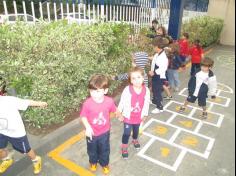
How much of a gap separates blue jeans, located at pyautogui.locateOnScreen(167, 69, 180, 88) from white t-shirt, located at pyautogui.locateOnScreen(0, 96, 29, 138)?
4.46 m

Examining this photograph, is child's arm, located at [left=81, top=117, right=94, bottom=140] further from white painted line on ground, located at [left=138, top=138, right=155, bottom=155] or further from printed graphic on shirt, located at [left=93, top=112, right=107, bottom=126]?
white painted line on ground, located at [left=138, top=138, right=155, bottom=155]

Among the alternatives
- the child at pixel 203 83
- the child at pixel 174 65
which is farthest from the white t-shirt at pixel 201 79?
the child at pixel 174 65

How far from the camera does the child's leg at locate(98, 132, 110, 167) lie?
138 inches

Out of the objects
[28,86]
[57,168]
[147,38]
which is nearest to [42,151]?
[57,168]

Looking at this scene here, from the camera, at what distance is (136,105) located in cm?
382

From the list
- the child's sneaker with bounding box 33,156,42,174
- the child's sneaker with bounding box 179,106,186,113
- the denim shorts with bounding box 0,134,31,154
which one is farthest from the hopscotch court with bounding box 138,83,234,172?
the denim shorts with bounding box 0,134,31,154

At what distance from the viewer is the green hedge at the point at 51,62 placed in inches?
165

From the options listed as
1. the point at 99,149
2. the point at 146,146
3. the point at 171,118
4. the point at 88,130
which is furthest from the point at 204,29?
the point at 88,130

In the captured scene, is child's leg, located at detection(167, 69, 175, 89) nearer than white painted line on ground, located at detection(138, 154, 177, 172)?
No

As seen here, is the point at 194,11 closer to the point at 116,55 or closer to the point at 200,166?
the point at 116,55

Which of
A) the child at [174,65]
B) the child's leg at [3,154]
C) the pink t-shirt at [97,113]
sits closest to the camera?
the pink t-shirt at [97,113]

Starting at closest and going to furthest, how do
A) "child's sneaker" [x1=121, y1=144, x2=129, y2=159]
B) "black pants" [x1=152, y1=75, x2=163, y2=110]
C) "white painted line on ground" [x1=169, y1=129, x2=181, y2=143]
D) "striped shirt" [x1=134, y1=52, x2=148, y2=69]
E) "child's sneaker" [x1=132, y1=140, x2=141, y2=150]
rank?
1. "child's sneaker" [x1=121, y1=144, x2=129, y2=159]
2. "child's sneaker" [x1=132, y1=140, x2=141, y2=150]
3. "white painted line on ground" [x1=169, y1=129, x2=181, y2=143]
4. "striped shirt" [x1=134, y1=52, x2=148, y2=69]
5. "black pants" [x1=152, y1=75, x2=163, y2=110]

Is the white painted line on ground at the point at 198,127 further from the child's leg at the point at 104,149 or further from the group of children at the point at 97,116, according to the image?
the child's leg at the point at 104,149

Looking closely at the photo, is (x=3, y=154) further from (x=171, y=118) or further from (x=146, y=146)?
(x=171, y=118)
